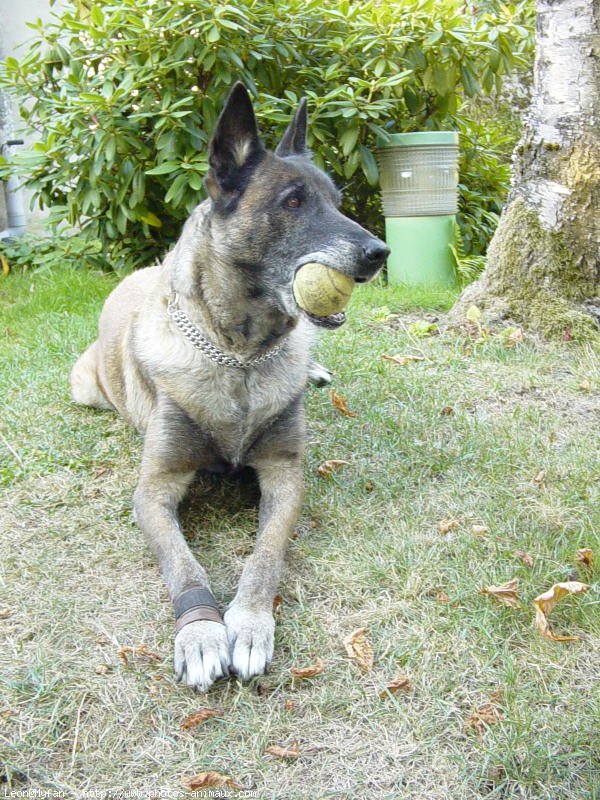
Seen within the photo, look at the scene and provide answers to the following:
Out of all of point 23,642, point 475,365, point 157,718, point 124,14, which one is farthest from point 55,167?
point 157,718

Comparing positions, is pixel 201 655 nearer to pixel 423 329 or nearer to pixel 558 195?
pixel 423 329

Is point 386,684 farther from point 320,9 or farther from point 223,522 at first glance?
point 320,9

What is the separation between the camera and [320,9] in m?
5.68

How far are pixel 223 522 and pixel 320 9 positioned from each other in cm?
431

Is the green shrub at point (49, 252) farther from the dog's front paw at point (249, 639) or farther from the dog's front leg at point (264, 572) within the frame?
the dog's front paw at point (249, 639)

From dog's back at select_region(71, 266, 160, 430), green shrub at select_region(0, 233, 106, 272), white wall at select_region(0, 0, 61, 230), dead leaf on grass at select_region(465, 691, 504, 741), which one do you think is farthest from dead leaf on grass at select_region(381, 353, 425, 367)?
white wall at select_region(0, 0, 61, 230)

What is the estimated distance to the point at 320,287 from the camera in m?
2.59

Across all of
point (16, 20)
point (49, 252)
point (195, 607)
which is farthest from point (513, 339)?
point (16, 20)

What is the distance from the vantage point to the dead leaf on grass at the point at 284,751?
1.86m

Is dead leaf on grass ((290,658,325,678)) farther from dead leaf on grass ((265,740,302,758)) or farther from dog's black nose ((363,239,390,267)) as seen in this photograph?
dog's black nose ((363,239,390,267))

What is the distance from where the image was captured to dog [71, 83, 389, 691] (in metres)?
2.62

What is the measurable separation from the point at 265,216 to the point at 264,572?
1.19 meters

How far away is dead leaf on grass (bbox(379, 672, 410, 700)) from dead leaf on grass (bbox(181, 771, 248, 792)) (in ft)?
1.45

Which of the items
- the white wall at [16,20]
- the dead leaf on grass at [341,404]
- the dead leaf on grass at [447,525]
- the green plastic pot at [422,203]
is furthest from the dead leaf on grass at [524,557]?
the white wall at [16,20]
